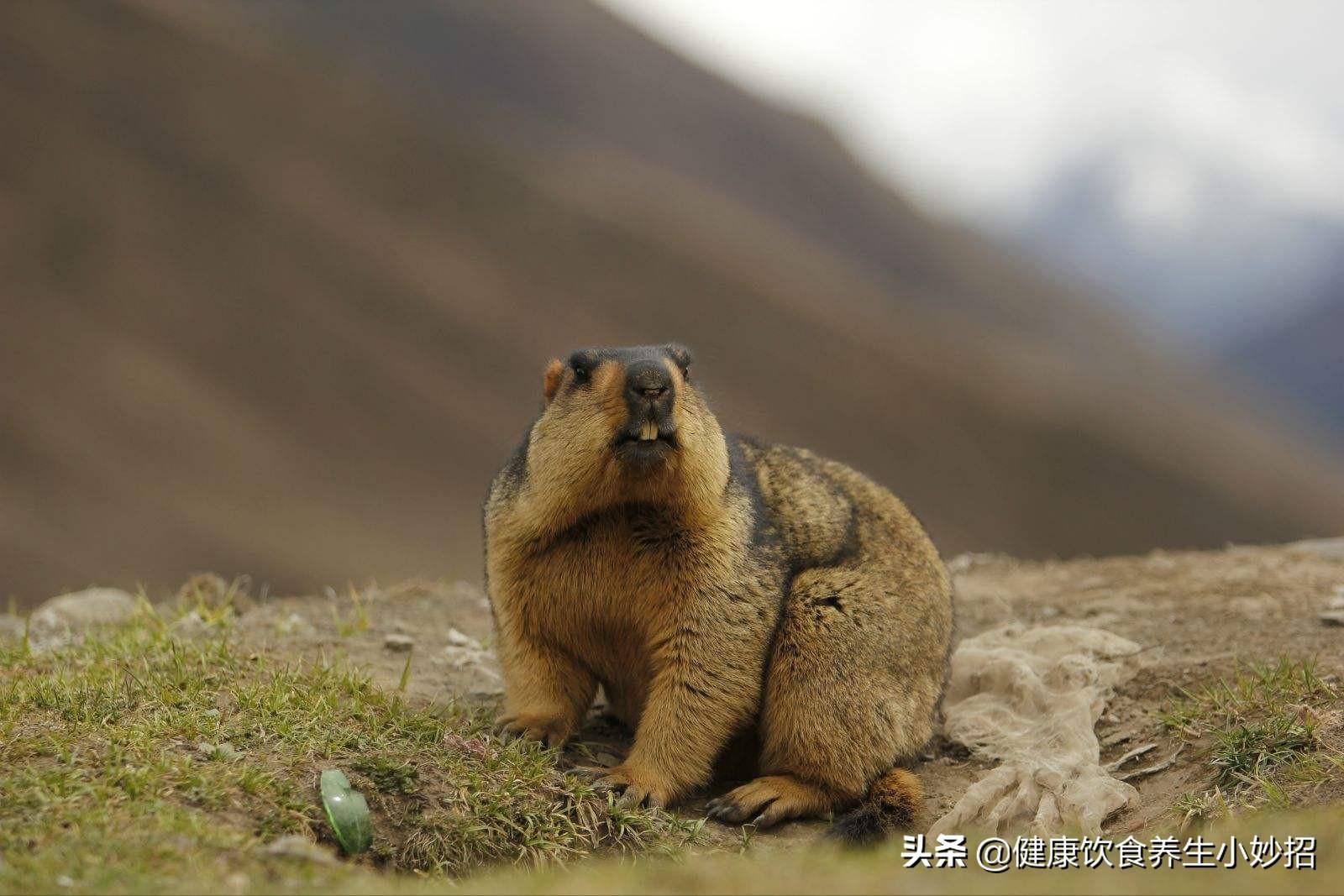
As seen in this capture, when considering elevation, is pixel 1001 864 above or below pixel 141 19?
below

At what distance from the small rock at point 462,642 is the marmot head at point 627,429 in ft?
8.42

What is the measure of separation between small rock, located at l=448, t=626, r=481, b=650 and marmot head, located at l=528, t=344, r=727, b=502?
8.42ft

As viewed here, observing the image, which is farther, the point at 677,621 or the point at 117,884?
the point at 677,621

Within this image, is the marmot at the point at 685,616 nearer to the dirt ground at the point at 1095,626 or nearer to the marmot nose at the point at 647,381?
the marmot nose at the point at 647,381

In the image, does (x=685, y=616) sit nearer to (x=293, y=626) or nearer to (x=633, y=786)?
(x=633, y=786)

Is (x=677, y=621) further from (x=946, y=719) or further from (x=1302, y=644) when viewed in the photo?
(x=1302, y=644)

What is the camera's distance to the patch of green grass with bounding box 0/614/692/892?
4.11 metres

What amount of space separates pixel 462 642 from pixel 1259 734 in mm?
4710

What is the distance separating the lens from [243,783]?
4.80 meters

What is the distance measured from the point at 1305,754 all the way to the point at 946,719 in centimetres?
197

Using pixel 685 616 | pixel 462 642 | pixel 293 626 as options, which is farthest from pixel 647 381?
pixel 293 626

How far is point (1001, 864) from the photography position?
463 centimetres

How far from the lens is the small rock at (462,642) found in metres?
8.05

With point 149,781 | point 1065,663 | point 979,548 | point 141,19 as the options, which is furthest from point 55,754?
point 141,19
